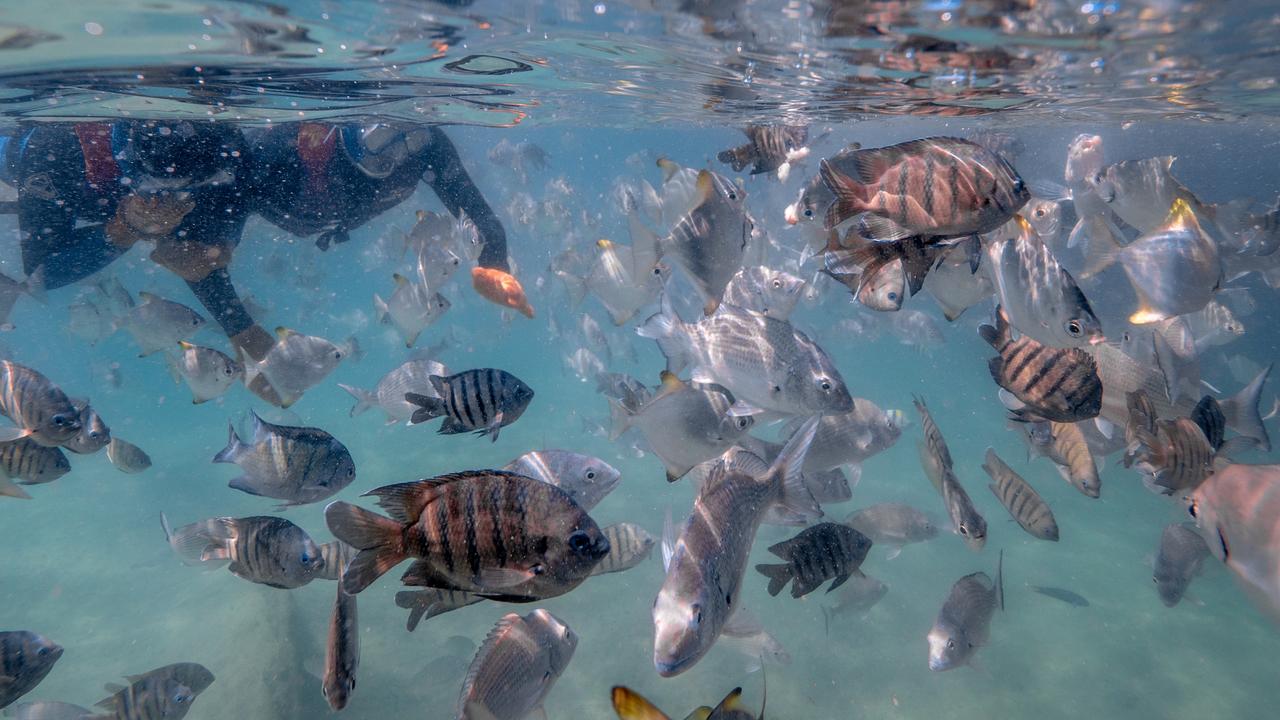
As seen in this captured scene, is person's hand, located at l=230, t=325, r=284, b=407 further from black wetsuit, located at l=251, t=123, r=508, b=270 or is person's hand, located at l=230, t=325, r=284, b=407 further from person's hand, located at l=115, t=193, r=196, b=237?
black wetsuit, located at l=251, t=123, r=508, b=270

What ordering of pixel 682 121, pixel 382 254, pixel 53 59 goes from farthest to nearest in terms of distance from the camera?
1. pixel 682 121
2. pixel 382 254
3. pixel 53 59

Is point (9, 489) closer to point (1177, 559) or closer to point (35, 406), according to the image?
point (35, 406)

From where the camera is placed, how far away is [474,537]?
84.9 inches

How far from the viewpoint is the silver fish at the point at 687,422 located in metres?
4.17

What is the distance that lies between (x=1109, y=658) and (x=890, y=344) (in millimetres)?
41873

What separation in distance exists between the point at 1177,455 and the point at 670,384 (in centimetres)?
302

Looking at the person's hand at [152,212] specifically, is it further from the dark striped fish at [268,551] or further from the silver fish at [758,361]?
the silver fish at [758,361]

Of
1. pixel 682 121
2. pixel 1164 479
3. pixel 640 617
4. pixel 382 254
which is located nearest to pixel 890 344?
pixel 682 121

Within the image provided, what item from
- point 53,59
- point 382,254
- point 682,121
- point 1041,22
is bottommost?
point 382,254

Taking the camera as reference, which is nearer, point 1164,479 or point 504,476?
point 504,476

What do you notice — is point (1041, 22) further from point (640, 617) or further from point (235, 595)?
point (235, 595)

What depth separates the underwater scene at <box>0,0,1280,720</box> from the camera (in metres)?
2.94

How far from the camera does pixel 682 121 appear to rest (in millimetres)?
21953

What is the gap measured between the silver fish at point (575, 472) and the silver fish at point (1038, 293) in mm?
2700
